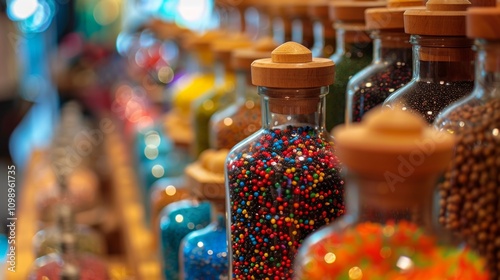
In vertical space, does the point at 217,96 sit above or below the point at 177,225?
above

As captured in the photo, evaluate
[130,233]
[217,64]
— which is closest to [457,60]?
[217,64]

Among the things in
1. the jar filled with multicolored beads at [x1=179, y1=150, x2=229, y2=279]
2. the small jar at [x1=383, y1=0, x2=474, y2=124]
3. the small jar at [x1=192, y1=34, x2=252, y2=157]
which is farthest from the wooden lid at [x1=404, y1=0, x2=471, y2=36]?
the small jar at [x1=192, y1=34, x2=252, y2=157]

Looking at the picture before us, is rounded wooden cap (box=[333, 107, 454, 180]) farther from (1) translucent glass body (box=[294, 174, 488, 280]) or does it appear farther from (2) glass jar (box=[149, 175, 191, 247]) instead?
(2) glass jar (box=[149, 175, 191, 247])

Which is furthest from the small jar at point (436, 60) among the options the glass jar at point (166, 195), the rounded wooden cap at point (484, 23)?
the glass jar at point (166, 195)

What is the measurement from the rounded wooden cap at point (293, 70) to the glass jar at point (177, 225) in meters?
0.48

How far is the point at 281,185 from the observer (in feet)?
2.40

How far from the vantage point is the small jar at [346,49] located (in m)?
0.97

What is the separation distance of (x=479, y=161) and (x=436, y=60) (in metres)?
0.18

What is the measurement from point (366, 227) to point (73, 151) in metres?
2.09

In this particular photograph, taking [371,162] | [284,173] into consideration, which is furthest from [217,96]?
[371,162]

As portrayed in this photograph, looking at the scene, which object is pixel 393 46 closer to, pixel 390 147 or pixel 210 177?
pixel 210 177

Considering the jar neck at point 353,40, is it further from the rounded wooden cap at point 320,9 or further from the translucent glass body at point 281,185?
the translucent glass body at point 281,185

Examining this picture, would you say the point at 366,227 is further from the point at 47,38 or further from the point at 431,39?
the point at 47,38

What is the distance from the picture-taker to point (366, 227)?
50 centimetres
